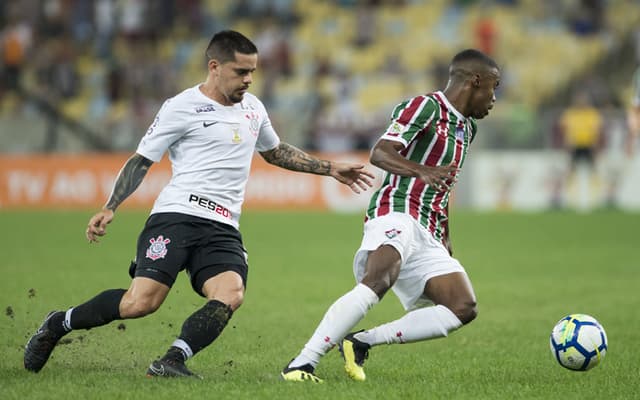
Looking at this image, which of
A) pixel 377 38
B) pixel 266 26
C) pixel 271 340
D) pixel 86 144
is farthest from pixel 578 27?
pixel 271 340

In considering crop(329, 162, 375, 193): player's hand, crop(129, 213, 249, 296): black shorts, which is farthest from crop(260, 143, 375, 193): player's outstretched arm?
crop(129, 213, 249, 296): black shorts

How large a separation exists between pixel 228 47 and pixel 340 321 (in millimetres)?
1807

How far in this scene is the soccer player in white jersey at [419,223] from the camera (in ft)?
20.4

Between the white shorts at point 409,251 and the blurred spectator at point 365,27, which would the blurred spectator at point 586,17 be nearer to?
the blurred spectator at point 365,27

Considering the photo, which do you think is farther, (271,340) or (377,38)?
(377,38)

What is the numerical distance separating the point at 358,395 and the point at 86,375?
1731mm

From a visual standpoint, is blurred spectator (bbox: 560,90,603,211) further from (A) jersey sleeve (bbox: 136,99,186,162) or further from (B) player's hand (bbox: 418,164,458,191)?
(A) jersey sleeve (bbox: 136,99,186,162)

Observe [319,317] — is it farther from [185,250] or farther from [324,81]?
[324,81]

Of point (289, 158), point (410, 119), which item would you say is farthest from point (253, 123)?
point (410, 119)

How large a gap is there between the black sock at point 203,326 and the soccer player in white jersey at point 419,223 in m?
0.49

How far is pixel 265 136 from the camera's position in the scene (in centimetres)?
696

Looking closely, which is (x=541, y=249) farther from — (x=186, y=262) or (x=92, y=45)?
(x=92, y=45)

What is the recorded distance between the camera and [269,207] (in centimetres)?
2362

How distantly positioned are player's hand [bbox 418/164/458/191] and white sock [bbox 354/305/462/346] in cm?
81
